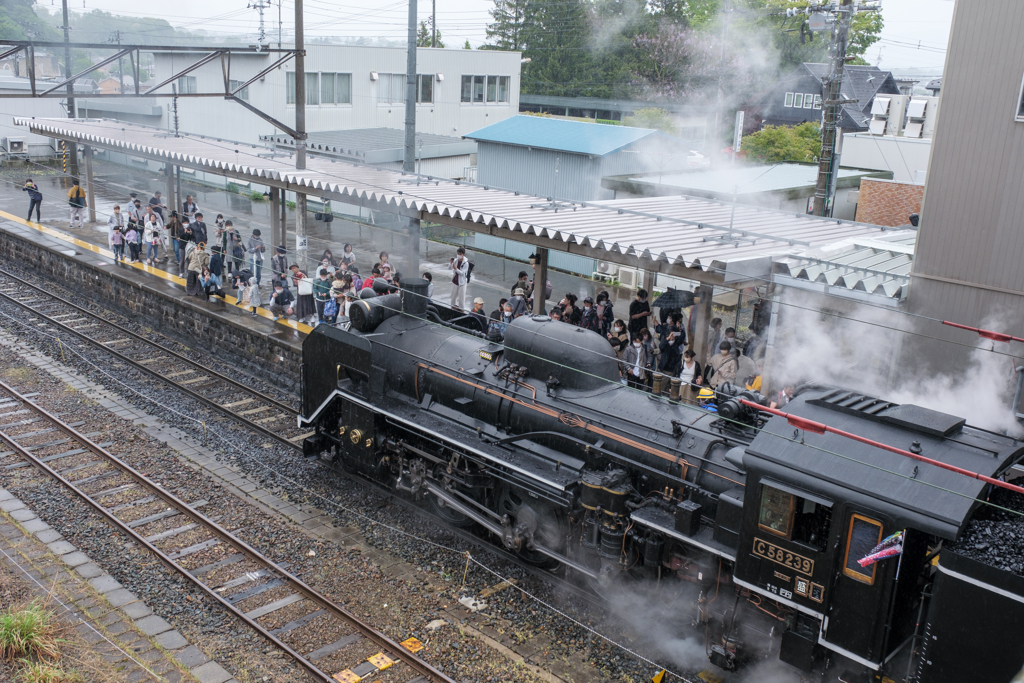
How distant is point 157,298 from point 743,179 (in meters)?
16.6

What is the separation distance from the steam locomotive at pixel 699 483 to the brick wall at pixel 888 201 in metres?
14.6

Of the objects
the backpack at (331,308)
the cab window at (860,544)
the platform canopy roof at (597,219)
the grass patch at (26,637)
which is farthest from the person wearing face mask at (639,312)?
the grass patch at (26,637)

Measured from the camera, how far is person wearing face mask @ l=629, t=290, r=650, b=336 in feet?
47.6

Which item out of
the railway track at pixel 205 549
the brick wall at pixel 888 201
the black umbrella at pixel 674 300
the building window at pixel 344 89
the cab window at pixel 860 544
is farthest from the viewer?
the building window at pixel 344 89

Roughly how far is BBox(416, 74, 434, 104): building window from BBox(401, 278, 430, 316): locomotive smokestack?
2793 cm

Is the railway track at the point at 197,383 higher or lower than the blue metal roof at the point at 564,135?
lower

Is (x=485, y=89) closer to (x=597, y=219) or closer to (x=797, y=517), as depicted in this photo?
(x=597, y=219)

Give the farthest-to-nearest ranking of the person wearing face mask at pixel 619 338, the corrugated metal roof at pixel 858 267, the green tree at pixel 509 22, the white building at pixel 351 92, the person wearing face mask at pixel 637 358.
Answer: the green tree at pixel 509 22, the white building at pixel 351 92, the person wearing face mask at pixel 619 338, the person wearing face mask at pixel 637 358, the corrugated metal roof at pixel 858 267

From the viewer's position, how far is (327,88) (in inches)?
1382

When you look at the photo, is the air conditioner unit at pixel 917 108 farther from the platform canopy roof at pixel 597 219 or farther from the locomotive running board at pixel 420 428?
the locomotive running board at pixel 420 428

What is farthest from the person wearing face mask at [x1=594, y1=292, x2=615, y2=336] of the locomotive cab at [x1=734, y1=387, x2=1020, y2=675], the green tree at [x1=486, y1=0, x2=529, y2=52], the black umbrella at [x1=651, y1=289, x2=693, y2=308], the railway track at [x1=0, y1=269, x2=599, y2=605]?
the green tree at [x1=486, y1=0, x2=529, y2=52]

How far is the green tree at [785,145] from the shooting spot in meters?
35.6

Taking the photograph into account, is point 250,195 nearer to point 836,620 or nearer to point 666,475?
point 666,475

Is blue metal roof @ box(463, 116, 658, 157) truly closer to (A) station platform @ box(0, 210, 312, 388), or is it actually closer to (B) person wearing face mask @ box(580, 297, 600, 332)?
(A) station platform @ box(0, 210, 312, 388)
